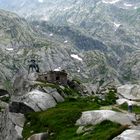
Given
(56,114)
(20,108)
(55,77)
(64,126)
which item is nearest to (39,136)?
(64,126)

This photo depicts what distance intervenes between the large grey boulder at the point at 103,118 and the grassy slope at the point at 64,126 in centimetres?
116

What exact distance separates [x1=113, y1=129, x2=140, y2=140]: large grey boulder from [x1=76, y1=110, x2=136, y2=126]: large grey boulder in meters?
11.3

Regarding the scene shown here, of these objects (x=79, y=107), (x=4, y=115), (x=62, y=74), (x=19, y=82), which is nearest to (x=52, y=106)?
(x=79, y=107)

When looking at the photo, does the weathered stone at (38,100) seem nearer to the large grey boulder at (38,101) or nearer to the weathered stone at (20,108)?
the large grey boulder at (38,101)

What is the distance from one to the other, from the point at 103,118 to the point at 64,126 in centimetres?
621

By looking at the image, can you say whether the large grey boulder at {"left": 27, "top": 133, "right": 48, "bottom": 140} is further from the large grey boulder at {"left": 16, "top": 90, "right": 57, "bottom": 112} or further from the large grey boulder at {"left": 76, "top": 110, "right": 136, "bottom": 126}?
the large grey boulder at {"left": 16, "top": 90, "right": 57, "bottom": 112}

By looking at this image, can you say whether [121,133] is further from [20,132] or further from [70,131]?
[20,132]

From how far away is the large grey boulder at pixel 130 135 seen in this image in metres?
35.9

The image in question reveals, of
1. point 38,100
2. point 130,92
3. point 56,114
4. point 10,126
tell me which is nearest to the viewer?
point 10,126

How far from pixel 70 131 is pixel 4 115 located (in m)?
12.9

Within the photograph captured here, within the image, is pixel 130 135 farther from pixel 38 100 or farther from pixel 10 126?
pixel 38 100

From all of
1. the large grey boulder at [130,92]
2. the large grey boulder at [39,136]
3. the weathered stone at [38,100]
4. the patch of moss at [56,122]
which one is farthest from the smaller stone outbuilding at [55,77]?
the large grey boulder at [39,136]

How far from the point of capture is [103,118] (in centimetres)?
5200

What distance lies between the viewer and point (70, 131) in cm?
5169
